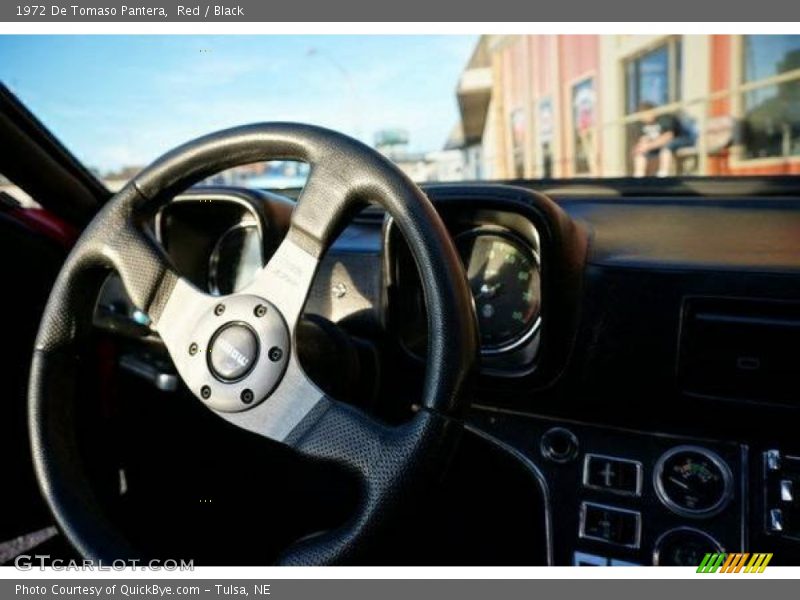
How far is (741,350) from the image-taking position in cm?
159

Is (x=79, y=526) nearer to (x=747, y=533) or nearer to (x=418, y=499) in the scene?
(x=418, y=499)

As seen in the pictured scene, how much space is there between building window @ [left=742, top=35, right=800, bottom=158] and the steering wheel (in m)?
2.00

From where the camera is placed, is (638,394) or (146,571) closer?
(146,571)

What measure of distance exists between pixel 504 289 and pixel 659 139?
236 centimetres

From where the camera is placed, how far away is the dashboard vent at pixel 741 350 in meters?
1.54

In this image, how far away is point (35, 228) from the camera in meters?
2.08

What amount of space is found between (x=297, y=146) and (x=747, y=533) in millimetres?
1302

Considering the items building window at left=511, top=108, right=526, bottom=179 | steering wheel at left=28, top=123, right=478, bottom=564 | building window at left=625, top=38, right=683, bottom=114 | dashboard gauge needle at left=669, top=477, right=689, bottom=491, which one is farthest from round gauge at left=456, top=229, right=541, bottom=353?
building window at left=511, top=108, right=526, bottom=179

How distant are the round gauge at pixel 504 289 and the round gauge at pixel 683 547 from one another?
57cm

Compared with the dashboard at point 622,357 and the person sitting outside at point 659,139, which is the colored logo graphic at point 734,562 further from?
the person sitting outside at point 659,139

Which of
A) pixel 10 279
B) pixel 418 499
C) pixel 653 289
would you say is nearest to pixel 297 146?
pixel 418 499

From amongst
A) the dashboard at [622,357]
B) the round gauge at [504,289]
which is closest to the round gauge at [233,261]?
the dashboard at [622,357]

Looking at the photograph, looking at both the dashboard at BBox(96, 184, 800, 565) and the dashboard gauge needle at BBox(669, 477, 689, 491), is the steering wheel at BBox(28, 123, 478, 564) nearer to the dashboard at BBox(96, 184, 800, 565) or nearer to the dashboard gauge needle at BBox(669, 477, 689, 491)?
the dashboard at BBox(96, 184, 800, 565)

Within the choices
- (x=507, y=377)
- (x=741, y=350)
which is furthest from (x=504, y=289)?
(x=741, y=350)
